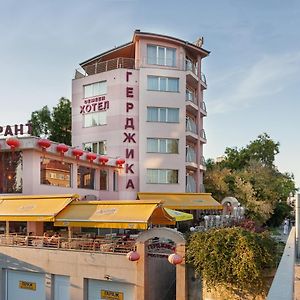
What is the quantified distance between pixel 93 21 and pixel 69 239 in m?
14.1

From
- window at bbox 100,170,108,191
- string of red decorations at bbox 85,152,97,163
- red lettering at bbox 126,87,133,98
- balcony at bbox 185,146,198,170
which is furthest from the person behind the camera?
balcony at bbox 185,146,198,170

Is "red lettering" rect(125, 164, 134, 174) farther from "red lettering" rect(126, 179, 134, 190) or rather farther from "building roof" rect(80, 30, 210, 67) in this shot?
"building roof" rect(80, 30, 210, 67)

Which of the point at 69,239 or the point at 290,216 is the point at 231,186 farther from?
the point at 69,239

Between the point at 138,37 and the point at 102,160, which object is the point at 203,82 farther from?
the point at 102,160

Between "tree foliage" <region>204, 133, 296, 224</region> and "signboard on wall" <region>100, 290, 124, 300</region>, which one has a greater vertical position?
"tree foliage" <region>204, 133, 296, 224</region>

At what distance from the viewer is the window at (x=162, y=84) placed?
41031 mm

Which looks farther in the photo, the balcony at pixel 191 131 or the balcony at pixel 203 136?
the balcony at pixel 203 136

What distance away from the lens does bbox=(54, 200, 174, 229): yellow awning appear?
23500mm

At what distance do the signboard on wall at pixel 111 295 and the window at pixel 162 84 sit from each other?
23.1 meters

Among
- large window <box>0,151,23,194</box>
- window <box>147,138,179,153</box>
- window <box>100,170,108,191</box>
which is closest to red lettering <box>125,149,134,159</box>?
window <box>147,138,179,153</box>

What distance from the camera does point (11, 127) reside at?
103 ft

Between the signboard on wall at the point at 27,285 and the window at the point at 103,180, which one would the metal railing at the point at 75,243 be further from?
the window at the point at 103,180

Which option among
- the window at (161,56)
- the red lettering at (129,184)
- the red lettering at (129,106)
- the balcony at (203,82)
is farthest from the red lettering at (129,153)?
the balcony at (203,82)

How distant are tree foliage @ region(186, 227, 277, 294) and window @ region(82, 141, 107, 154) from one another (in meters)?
22.2
